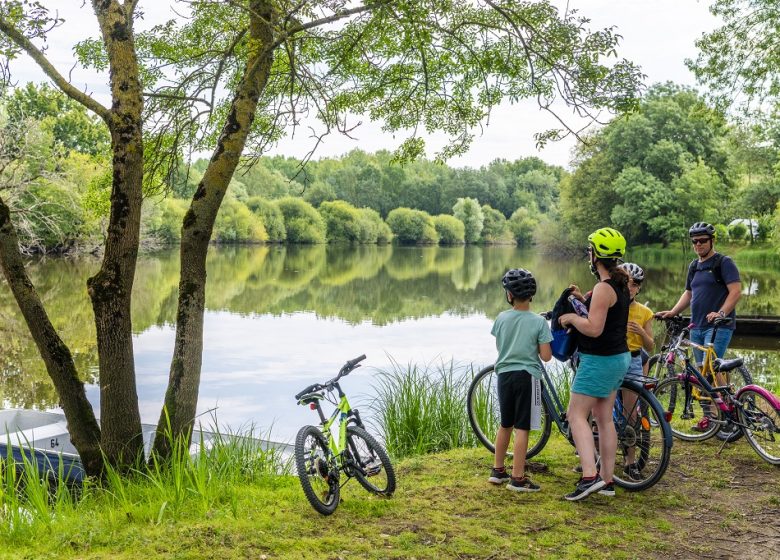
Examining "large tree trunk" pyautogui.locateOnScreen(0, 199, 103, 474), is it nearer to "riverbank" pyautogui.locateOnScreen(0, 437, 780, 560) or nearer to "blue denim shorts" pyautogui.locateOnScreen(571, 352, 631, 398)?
"riverbank" pyautogui.locateOnScreen(0, 437, 780, 560)

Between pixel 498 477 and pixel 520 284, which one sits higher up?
pixel 520 284

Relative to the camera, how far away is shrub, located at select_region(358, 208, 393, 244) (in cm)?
9119

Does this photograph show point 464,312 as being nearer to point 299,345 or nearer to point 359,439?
point 299,345

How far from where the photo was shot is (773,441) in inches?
227

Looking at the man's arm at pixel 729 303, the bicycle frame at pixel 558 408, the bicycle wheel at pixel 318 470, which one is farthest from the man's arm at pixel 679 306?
the bicycle wheel at pixel 318 470

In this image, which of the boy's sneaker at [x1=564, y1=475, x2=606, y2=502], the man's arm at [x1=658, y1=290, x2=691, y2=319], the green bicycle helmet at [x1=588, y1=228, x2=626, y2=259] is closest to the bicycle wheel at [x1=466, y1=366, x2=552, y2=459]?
the boy's sneaker at [x1=564, y1=475, x2=606, y2=502]

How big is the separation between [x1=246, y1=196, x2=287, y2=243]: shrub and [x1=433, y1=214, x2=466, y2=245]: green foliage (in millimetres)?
27764

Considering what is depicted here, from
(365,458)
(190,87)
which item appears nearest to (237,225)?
(190,87)

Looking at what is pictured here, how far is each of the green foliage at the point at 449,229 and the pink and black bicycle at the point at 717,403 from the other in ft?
313

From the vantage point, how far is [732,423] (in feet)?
19.5

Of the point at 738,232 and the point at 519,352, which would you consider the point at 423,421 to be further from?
the point at 738,232

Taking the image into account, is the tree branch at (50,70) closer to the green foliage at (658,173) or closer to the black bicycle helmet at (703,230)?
the black bicycle helmet at (703,230)

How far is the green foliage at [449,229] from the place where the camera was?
10250 centimetres

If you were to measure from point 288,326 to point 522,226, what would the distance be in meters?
84.8
